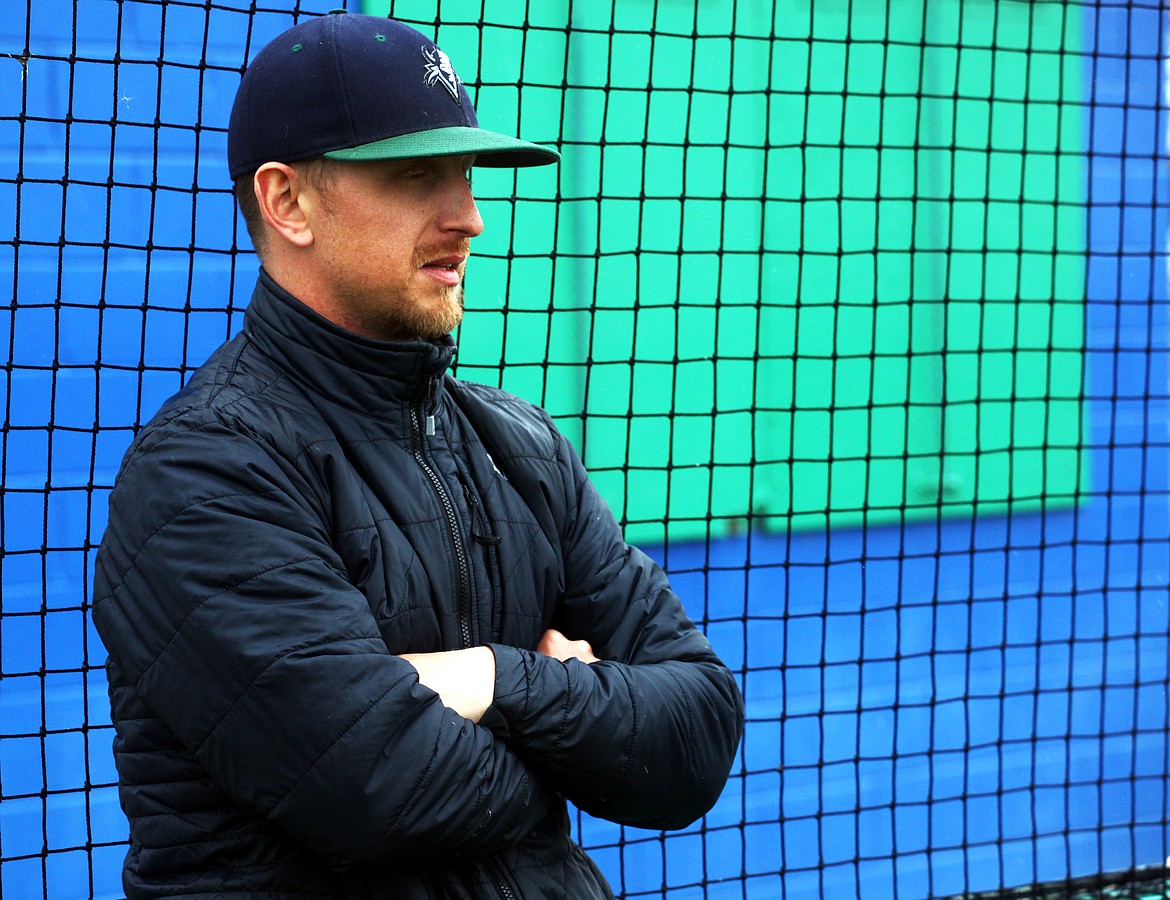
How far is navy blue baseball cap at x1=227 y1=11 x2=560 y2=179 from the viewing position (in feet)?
4.92

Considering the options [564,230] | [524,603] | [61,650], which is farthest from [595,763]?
[564,230]

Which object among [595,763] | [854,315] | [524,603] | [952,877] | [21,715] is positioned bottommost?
Result: [952,877]

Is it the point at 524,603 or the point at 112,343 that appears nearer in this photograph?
the point at 524,603

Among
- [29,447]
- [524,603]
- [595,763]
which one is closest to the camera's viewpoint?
[595,763]

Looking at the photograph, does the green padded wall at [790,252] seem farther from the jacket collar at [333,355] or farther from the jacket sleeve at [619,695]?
the jacket collar at [333,355]

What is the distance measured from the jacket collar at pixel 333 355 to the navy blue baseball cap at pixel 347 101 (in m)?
0.18

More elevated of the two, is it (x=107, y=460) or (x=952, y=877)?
(x=107, y=460)

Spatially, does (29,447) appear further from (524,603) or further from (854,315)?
(854,315)

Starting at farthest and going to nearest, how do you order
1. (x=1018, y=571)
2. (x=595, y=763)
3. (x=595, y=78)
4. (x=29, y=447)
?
(x=1018, y=571) → (x=595, y=78) → (x=29, y=447) → (x=595, y=763)

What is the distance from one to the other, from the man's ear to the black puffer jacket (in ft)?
0.31

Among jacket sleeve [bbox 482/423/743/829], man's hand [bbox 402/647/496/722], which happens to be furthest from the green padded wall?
man's hand [bbox 402/647/496/722]

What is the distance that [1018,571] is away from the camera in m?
3.99

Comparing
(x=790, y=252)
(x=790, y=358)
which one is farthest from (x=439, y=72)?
(x=790, y=358)

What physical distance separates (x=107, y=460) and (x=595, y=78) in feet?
4.92
